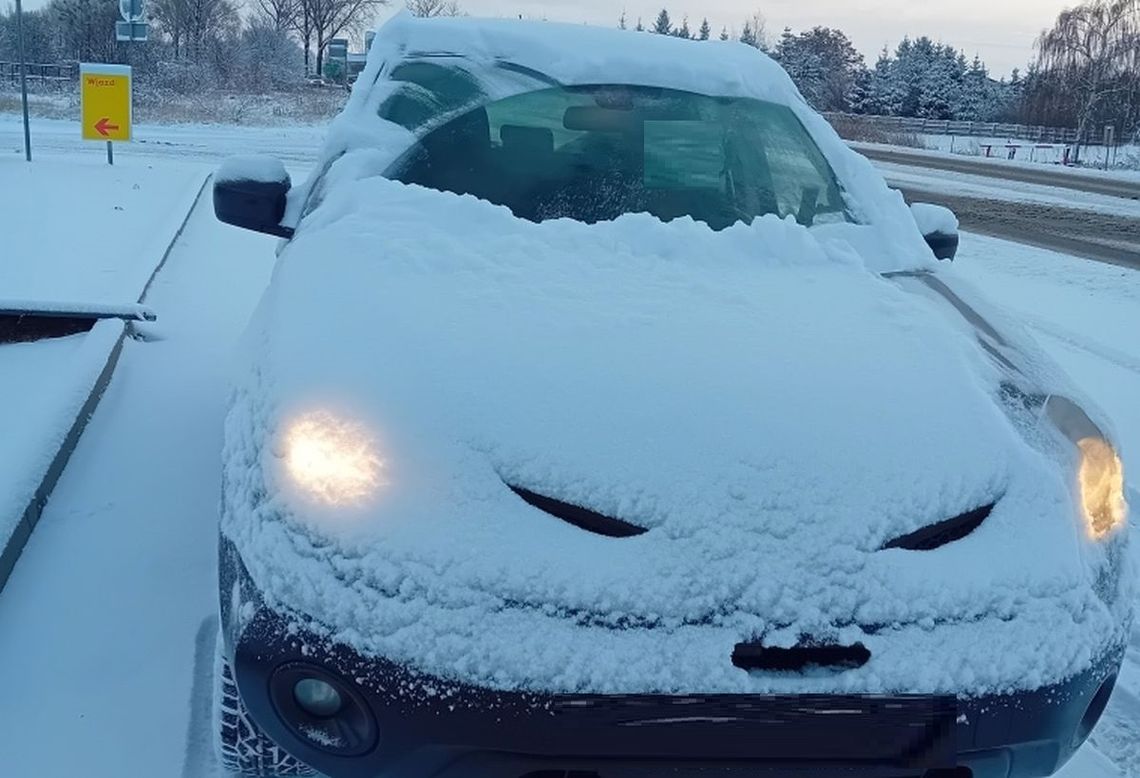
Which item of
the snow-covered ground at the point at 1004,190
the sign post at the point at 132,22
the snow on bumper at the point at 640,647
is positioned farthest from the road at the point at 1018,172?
the snow on bumper at the point at 640,647

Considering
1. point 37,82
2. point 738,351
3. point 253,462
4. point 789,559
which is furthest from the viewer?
point 37,82

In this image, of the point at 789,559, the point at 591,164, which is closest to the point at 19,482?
the point at 591,164

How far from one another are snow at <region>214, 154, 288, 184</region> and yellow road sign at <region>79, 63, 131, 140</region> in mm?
10287

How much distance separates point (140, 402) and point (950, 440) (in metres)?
3.27

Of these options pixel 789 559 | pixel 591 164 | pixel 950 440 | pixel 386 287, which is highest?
pixel 591 164

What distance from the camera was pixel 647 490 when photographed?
166 cm

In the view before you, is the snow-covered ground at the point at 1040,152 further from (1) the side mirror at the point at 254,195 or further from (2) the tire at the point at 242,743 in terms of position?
(2) the tire at the point at 242,743

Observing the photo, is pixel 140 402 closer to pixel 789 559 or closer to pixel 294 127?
pixel 789 559

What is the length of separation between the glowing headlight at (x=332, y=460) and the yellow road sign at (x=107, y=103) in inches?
468

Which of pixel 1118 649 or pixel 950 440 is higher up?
pixel 950 440

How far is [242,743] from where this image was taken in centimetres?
182

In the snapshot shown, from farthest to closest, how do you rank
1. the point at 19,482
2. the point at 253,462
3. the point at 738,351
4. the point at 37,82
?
the point at 37,82, the point at 19,482, the point at 738,351, the point at 253,462

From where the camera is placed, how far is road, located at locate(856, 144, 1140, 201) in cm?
2096

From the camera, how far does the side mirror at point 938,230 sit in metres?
3.21
